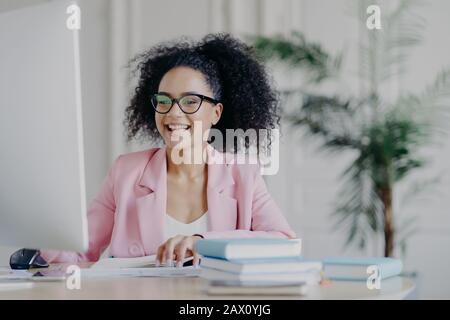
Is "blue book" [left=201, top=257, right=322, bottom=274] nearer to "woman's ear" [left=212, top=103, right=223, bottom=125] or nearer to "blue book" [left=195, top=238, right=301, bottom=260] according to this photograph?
"blue book" [left=195, top=238, right=301, bottom=260]

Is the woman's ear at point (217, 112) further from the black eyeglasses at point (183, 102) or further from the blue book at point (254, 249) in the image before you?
the blue book at point (254, 249)

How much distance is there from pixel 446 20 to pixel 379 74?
496 millimetres

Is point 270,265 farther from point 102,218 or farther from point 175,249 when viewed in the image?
point 102,218

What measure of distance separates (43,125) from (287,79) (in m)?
2.82

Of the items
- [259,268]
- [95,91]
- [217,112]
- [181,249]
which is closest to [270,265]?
[259,268]

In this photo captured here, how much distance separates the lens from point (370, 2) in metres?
3.78

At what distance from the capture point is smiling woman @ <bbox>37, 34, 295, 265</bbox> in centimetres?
199

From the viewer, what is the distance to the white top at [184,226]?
200 cm

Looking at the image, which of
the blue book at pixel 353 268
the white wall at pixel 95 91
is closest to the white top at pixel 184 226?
the blue book at pixel 353 268

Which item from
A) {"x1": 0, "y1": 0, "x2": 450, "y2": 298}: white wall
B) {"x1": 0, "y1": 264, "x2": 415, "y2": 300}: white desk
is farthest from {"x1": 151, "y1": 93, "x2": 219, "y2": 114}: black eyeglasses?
{"x1": 0, "y1": 0, "x2": 450, "y2": 298}: white wall

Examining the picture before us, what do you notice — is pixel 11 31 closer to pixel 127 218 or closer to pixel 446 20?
pixel 127 218

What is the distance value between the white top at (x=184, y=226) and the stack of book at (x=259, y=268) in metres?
0.71

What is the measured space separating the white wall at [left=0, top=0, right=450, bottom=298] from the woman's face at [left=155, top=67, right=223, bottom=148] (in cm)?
161

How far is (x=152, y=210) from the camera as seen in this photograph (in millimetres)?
1992
